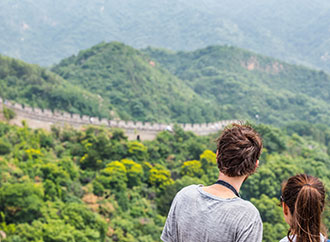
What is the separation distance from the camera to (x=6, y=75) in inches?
1406

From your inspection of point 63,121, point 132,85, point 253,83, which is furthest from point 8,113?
point 253,83

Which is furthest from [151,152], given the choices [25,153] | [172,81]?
[172,81]

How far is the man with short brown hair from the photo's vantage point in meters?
2.75

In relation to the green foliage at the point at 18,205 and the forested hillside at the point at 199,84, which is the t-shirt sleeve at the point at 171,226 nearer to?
the green foliage at the point at 18,205

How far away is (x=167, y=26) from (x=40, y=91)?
128754 millimetres

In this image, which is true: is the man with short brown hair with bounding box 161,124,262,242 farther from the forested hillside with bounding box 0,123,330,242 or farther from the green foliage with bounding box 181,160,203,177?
A: the green foliage with bounding box 181,160,203,177

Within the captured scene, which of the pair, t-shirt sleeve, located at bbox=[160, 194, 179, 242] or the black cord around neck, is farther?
t-shirt sleeve, located at bbox=[160, 194, 179, 242]

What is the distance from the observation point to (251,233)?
2.71 meters

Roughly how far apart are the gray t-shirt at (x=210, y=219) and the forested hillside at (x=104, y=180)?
10.9 m

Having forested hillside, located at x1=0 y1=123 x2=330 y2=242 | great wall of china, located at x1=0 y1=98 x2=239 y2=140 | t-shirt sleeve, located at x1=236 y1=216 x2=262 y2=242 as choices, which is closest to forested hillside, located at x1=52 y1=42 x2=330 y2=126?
forested hillside, located at x1=0 y1=123 x2=330 y2=242

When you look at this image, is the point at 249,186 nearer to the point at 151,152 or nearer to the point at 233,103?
the point at 151,152

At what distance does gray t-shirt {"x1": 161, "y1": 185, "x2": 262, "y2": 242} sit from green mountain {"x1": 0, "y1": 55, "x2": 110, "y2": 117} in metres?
31.4

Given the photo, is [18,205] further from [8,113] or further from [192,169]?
[192,169]

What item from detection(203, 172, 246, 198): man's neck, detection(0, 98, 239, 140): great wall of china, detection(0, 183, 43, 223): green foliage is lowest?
detection(0, 183, 43, 223): green foliage
